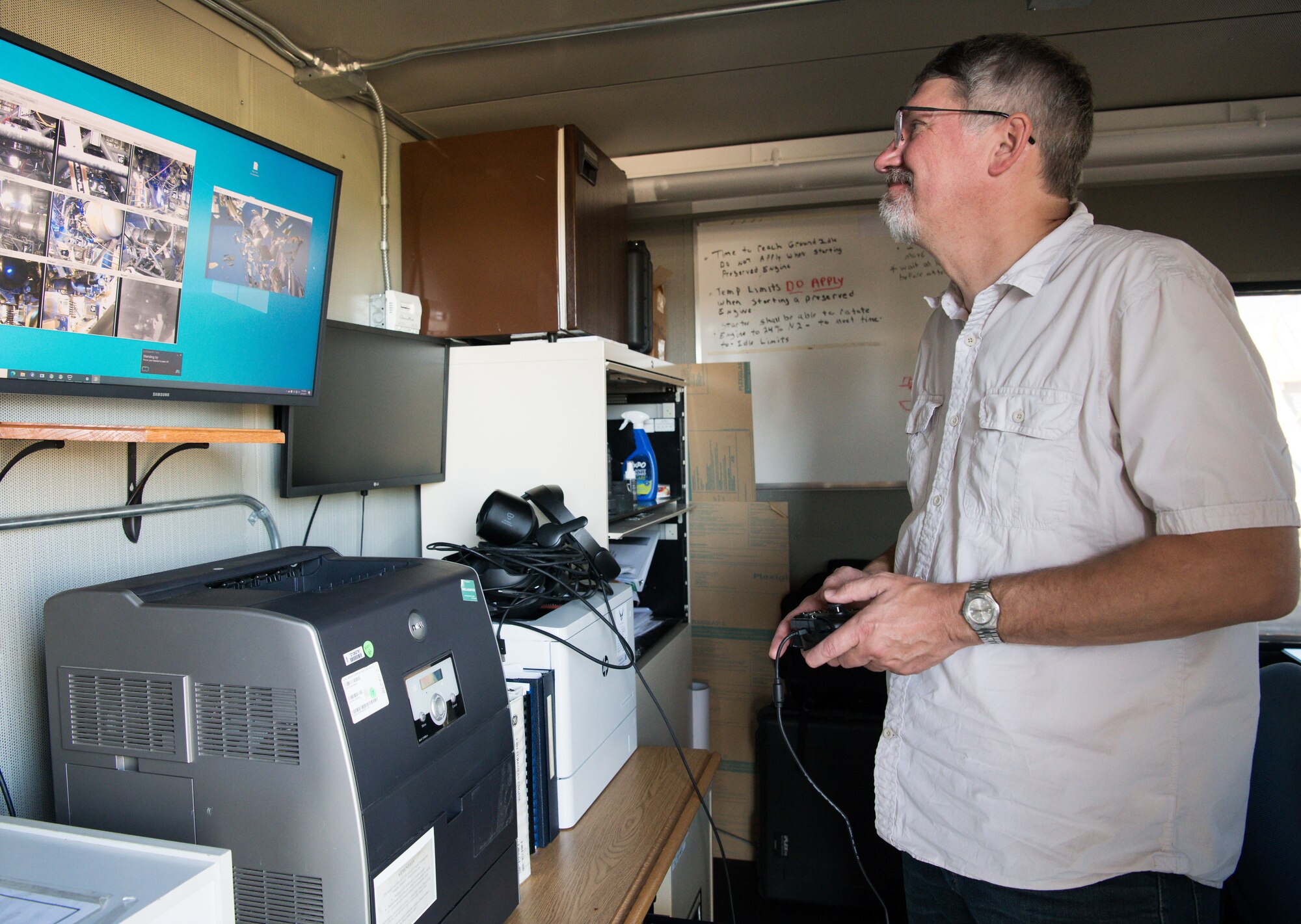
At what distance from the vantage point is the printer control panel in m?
0.86

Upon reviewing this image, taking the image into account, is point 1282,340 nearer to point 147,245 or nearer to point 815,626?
point 815,626

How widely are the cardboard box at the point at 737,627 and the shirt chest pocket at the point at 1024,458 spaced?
1677 millimetres

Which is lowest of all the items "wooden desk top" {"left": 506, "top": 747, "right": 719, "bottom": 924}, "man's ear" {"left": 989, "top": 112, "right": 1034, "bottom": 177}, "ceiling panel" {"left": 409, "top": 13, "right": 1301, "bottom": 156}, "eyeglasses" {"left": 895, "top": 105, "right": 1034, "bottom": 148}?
"wooden desk top" {"left": 506, "top": 747, "right": 719, "bottom": 924}

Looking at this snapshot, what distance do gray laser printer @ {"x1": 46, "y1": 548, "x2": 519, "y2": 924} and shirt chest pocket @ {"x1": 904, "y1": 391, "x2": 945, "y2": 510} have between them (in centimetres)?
80

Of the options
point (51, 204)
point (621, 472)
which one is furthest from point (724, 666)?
point (51, 204)

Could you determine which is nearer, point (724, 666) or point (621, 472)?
point (621, 472)

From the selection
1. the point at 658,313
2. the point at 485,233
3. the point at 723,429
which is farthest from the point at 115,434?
the point at 723,429

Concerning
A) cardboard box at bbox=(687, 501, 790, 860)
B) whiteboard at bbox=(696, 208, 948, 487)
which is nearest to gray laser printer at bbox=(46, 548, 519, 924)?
cardboard box at bbox=(687, 501, 790, 860)

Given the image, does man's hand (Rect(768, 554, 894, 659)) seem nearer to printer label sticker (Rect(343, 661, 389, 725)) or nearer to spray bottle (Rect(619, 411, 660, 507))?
printer label sticker (Rect(343, 661, 389, 725))

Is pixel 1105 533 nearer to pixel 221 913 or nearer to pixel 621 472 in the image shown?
pixel 221 913

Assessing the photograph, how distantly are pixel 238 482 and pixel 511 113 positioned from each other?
1.25 metres

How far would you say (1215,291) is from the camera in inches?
35.1

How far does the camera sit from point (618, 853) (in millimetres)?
1212

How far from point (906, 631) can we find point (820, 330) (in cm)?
190
